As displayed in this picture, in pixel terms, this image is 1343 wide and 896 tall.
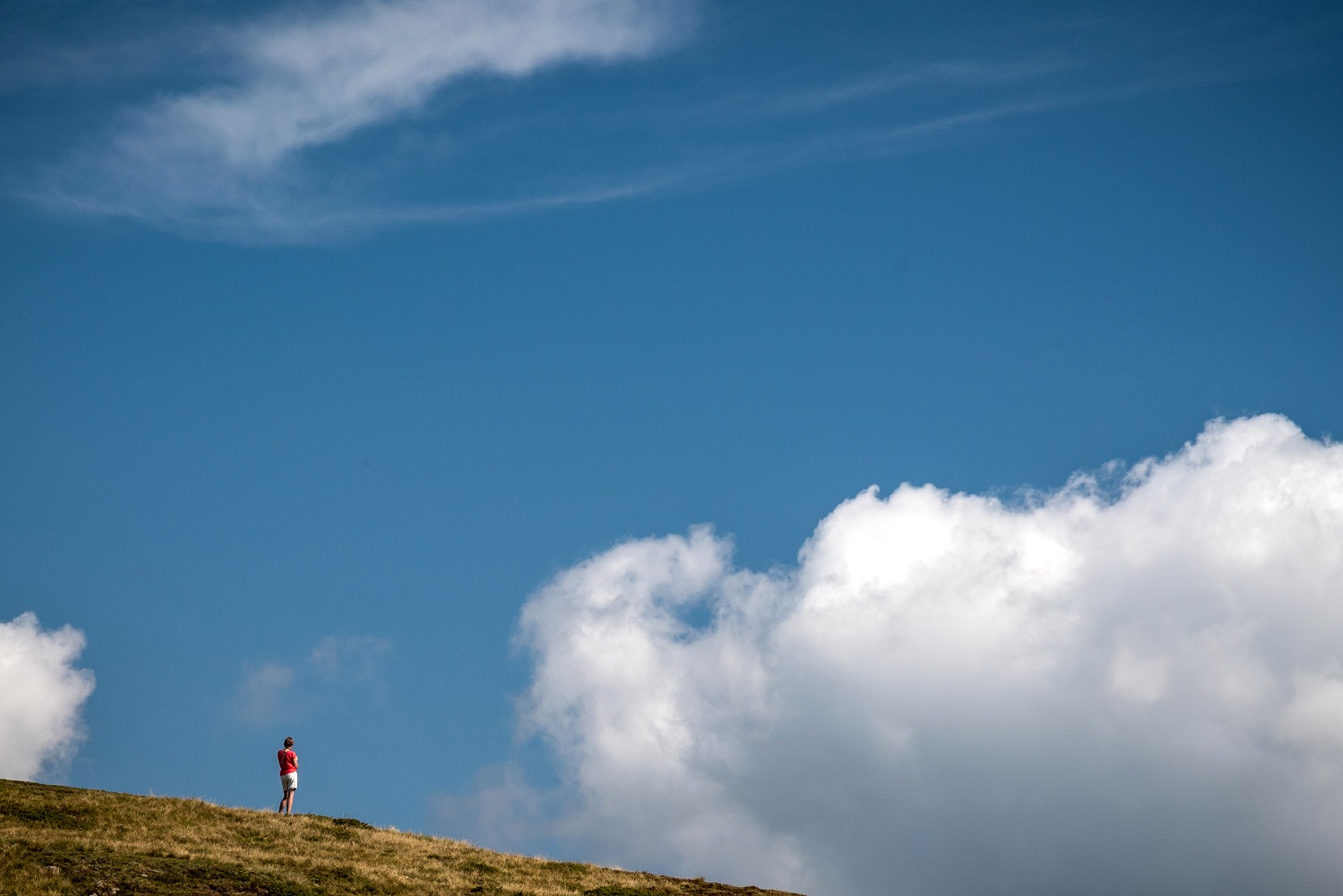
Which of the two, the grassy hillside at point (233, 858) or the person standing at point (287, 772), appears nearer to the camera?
the grassy hillside at point (233, 858)

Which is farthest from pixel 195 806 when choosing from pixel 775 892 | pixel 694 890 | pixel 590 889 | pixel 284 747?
pixel 775 892

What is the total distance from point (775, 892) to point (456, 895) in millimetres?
12487

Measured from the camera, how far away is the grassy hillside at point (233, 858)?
2800 centimetres

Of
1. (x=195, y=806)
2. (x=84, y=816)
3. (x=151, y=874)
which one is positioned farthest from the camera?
(x=195, y=806)

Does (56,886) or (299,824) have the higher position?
(299,824)

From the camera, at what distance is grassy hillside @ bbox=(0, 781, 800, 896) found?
28.0m

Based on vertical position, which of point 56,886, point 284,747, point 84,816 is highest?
point 284,747

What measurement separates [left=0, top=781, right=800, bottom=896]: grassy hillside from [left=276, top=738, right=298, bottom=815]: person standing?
1011 mm

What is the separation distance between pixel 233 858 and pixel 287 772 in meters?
6.99

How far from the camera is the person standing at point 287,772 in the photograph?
38125 millimetres

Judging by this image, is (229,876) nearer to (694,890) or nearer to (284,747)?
(284,747)

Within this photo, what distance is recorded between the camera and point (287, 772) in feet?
125

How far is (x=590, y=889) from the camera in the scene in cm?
3488

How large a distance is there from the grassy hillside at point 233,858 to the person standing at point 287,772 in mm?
1011
